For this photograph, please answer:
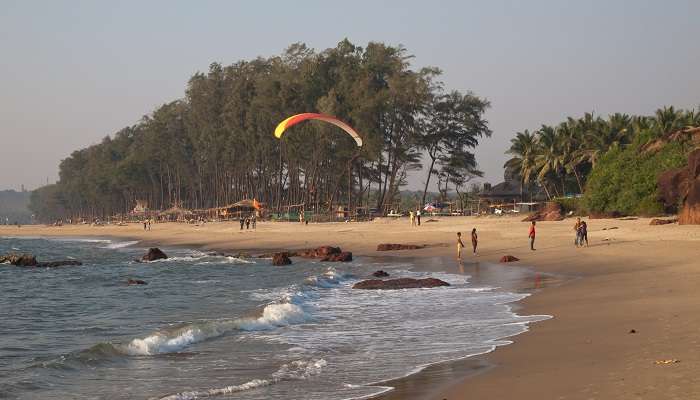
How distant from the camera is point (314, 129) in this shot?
79250mm

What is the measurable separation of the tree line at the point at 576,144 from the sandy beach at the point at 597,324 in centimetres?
1933

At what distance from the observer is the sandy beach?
866cm

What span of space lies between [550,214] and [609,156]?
5.01 m

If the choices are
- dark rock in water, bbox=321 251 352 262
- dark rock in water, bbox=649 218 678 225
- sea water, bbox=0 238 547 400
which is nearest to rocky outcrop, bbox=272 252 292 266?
dark rock in water, bbox=321 251 352 262

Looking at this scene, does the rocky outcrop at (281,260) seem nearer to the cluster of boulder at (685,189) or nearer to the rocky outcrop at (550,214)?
the cluster of boulder at (685,189)

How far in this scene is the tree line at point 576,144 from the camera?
2122 inches

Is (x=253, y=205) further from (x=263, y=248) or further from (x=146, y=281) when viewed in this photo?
(x=146, y=281)

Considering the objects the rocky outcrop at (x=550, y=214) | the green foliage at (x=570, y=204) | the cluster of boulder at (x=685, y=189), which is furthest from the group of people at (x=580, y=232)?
the green foliage at (x=570, y=204)

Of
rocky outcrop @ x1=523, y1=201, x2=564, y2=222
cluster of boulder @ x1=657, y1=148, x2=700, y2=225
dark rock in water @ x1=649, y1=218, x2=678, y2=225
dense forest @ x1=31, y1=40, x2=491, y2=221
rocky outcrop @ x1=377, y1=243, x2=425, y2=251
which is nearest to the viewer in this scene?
cluster of boulder @ x1=657, y1=148, x2=700, y2=225

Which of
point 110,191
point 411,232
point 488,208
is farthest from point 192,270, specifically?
point 110,191

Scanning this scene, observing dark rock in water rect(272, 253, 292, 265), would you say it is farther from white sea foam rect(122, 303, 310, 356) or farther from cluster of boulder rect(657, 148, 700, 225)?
cluster of boulder rect(657, 148, 700, 225)

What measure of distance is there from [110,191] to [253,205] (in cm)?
7047

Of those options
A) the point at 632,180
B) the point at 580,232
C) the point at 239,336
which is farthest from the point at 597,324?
the point at 632,180

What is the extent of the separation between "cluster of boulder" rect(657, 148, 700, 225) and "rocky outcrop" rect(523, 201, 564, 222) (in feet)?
34.5
